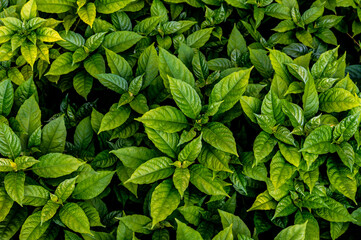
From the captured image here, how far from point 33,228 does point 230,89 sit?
Result: 4.77 feet

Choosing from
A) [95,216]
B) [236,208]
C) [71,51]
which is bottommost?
[236,208]

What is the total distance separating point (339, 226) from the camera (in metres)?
2.22

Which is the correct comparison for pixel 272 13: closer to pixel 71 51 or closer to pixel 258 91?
pixel 258 91

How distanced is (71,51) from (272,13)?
65.0 inches

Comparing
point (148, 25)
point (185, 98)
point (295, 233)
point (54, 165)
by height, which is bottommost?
point (295, 233)

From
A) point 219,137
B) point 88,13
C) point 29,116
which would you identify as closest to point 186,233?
point 219,137

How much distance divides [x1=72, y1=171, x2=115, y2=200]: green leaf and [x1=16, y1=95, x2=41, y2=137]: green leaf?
0.54 m

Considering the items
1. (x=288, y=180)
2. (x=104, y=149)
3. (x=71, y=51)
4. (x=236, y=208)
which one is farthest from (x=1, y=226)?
(x=288, y=180)

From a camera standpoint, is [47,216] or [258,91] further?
[258,91]

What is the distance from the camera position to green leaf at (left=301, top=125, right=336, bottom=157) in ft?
6.54

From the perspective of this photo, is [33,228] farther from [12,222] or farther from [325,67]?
[325,67]

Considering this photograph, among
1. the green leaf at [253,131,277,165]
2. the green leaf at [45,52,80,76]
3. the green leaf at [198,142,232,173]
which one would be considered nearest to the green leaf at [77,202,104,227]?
the green leaf at [198,142,232,173]

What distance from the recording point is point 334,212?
214 centimetres

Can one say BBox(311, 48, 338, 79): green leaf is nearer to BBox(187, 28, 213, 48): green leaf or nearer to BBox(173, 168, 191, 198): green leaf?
BBox(187, 28, 213, 48): green leaf
